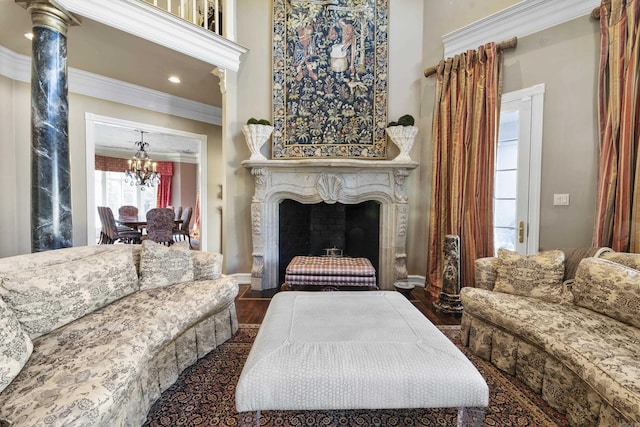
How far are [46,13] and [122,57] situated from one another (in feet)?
3.06

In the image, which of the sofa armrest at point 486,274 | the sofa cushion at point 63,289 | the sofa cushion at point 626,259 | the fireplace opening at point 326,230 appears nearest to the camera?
the sofa cushion at point 63,289

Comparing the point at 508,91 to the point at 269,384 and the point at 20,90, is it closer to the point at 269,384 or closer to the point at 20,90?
the point at 269,384

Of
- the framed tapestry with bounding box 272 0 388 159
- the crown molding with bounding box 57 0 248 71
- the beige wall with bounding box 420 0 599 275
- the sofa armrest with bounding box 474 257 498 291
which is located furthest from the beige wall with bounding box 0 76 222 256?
the beige wall with bounding box 420 0 599 275

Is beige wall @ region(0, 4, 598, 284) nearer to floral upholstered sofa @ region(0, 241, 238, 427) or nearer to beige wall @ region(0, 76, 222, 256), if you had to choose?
beige wall @ region(0, 76, 222, 256)

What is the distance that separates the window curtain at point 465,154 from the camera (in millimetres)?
2949

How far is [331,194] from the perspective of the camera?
3.52m

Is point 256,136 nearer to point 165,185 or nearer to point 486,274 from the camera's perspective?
point 486,274

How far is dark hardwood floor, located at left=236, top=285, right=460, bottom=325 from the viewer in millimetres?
2691

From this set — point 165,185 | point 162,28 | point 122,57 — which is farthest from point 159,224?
point 165,185

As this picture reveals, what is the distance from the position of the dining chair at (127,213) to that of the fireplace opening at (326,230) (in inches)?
249

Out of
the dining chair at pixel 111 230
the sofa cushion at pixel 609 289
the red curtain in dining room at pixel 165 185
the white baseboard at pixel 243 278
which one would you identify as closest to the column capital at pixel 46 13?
the white baseboard at pixel 243 278

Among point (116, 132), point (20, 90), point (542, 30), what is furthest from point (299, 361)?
point (116, 132)

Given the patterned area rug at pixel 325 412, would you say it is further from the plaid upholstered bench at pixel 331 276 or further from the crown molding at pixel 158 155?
the crown molding at pixel 158 155

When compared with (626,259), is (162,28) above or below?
above
